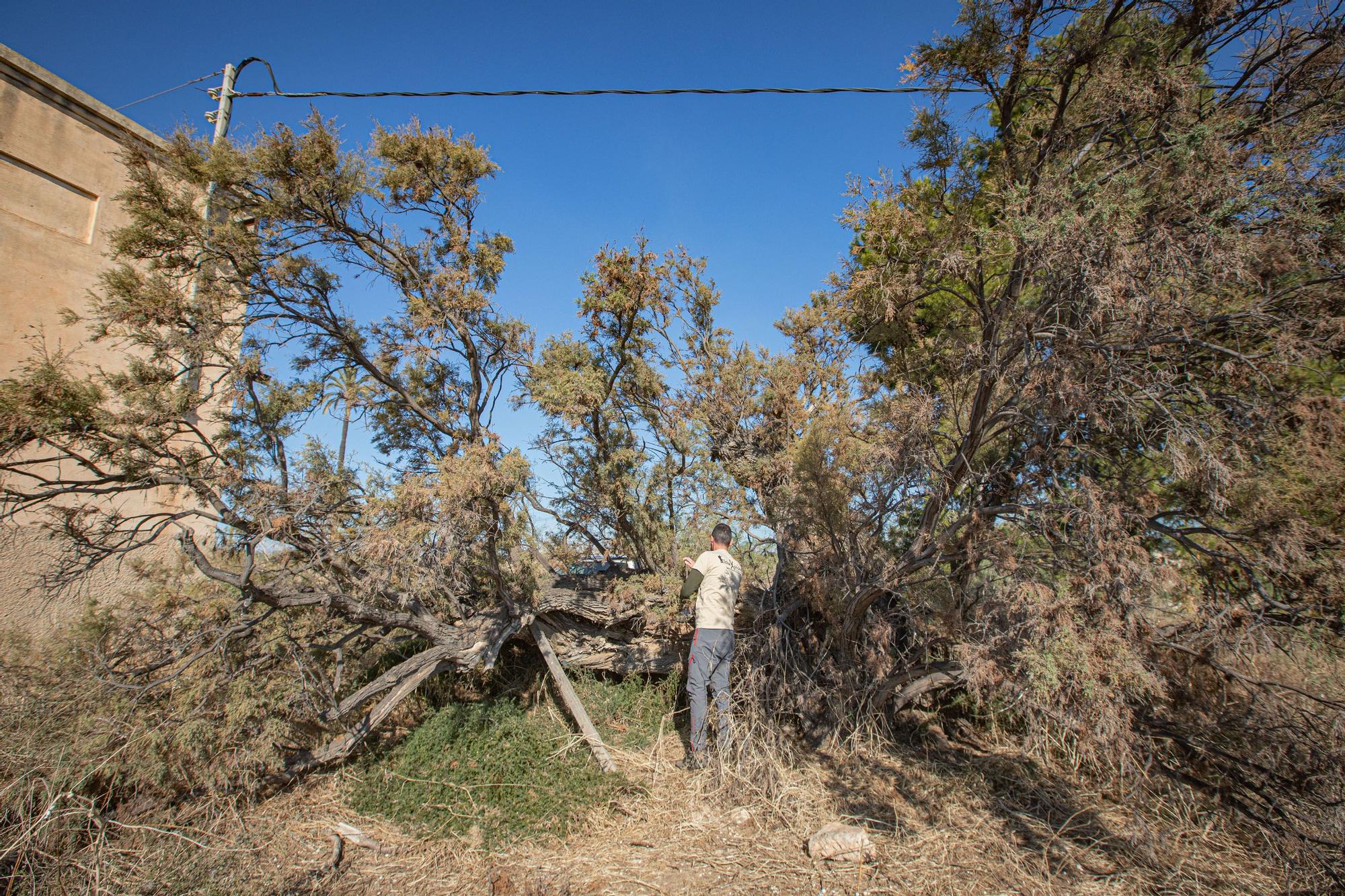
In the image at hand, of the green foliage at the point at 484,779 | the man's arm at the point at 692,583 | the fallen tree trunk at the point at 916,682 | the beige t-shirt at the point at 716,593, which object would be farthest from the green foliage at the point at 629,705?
the fallen tree trunk at the point at 916,682

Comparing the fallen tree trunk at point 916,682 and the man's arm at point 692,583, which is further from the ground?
the man's arm at point 692,583

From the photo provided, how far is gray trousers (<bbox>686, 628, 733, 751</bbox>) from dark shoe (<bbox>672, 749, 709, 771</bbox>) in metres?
0.06

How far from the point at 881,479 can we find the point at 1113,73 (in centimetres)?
302

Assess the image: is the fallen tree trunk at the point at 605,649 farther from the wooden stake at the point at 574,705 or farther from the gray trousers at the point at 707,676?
the gray trousers at the point at 707,676

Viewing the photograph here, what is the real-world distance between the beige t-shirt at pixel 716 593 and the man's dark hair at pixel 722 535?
0.18 metres

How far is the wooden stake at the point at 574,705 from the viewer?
200 inches

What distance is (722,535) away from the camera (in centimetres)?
526

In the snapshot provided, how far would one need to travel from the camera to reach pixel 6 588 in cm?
592

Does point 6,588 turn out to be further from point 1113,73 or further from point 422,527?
point 1113,73

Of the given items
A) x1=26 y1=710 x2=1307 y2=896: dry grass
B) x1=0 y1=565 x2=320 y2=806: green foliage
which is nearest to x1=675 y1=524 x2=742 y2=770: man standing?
x1=26 y1=710 x2=1307 y2=896: dry grass

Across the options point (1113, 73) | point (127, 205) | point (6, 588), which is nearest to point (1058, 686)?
point (1113, 73)

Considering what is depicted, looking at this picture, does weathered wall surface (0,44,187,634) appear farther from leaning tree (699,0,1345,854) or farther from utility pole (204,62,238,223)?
leaning tree (699,0,1345,854)

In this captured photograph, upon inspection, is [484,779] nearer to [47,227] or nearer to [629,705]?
[629,705]

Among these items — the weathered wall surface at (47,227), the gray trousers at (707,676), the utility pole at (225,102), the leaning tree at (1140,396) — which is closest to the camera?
the leaning tree at (1140,396)
